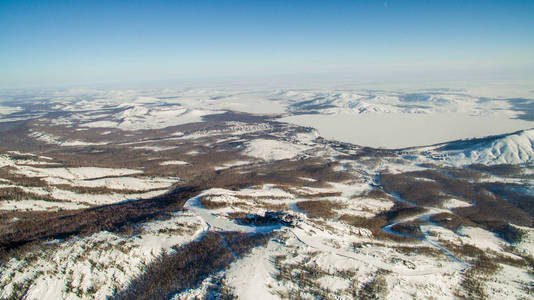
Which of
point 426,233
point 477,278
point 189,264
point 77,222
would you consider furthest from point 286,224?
point 77,222

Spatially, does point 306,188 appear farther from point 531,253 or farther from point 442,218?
point 531,253

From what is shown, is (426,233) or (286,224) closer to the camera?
(286,224)

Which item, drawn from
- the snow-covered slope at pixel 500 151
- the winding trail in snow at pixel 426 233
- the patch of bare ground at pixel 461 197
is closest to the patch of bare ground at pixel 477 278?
the winding trail in snow at pixel 426 233

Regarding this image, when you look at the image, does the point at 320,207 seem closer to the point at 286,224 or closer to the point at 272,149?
the point at 286,224

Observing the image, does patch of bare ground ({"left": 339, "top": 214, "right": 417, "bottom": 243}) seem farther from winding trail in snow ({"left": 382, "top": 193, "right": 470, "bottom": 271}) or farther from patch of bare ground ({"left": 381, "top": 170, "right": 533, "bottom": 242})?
patch of bare ground ({"left": 381, "top": 170, "right": 533, "bottom": 242})

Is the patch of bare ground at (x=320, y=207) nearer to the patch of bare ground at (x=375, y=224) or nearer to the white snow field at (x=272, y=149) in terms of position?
the patch of bare ground at (x=375, y=224)

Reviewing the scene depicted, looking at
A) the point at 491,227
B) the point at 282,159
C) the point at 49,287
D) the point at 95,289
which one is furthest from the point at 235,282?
the point at 282,159
